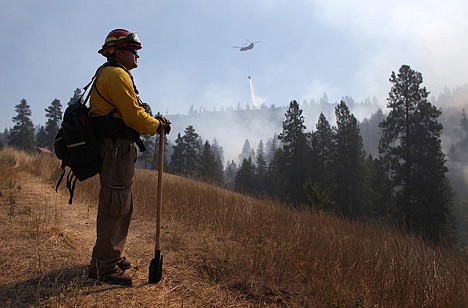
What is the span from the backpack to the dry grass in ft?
3.39

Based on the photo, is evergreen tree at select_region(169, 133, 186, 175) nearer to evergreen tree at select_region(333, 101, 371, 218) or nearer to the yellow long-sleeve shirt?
evergreen tree at select_region(333, 101, 371, 218)

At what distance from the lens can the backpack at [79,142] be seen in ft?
9.38

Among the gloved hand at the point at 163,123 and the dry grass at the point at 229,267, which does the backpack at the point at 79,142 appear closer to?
the gloved hand at the point at 163,123

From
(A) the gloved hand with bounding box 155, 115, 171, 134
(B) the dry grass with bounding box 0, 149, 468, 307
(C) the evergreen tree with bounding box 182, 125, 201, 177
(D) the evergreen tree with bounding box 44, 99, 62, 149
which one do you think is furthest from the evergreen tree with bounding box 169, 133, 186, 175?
(A) the gloved hand with bounding box 155, 115, 171, 134

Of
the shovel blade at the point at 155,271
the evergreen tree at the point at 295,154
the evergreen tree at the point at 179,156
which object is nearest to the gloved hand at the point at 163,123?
the shovel blade at the point at 155,271

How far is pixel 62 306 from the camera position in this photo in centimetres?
239

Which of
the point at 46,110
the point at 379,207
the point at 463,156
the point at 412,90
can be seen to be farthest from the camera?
the point at 463,156

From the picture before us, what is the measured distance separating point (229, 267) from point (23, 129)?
2382 inches

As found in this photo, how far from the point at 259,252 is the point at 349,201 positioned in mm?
32361

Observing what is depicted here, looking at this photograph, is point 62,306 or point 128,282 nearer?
point 62,306

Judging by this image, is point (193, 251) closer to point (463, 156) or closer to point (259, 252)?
point (259, 252)

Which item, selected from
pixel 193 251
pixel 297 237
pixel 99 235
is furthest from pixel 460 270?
pixel 99 235

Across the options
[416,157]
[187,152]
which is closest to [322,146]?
[416,157]

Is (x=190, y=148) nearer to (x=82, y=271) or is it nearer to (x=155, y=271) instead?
(x=82, y=271)
